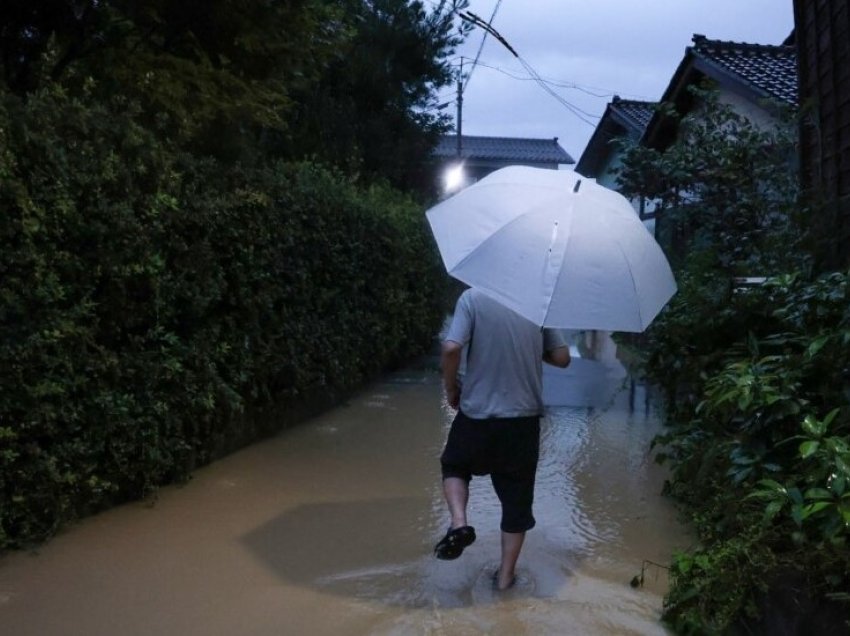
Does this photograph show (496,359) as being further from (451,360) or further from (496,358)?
(451,360)

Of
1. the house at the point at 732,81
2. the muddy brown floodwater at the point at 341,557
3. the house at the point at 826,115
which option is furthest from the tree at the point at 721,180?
the muddy brown floodwater at the point at 341,557

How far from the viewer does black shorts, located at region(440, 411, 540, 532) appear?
4.38 metres

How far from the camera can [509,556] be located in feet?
14.7

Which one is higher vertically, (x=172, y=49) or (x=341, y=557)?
(x=172, y=49)

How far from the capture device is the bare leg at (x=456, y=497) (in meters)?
4.35

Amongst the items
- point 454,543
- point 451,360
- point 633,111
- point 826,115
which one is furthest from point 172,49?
point 633,111

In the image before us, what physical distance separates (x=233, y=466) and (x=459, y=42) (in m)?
14.1

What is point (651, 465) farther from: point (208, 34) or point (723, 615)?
point (208, 34)

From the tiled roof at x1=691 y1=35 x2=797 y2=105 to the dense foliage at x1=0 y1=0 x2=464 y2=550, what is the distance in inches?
213

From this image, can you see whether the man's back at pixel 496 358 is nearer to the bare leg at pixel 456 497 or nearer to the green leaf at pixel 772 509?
the bare leg at pixel 456 497

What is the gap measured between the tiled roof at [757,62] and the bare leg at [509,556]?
8.62m

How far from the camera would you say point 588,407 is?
10.1 m

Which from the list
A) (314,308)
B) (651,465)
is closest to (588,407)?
(651,465)

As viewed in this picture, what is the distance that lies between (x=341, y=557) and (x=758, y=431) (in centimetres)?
234
